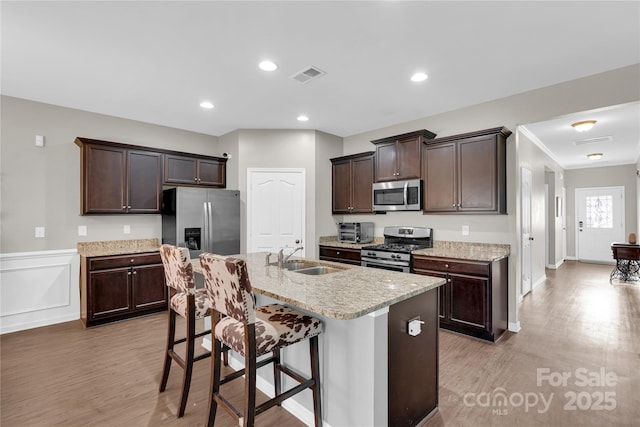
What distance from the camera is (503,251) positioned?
3578 millimetres

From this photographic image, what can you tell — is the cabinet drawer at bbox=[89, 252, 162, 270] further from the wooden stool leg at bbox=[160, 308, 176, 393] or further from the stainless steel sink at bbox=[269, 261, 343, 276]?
the stainless steel sink at bbox=[269, 261, 343, 276]

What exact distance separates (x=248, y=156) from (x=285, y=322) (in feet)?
Result: 11.7

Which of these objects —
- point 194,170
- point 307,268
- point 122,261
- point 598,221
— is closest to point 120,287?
point 122,261

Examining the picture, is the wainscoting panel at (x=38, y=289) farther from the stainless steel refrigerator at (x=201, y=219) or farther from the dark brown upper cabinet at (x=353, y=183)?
the dark brown upper cabinet at (x=353, y=183)

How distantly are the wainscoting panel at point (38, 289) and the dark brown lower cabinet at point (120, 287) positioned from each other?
148 millimetres

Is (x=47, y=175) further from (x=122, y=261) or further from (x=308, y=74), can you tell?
(x=308, y=74)

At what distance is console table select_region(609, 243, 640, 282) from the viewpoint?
18.2 feet

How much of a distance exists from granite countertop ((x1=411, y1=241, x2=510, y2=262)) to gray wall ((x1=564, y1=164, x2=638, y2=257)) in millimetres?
6422

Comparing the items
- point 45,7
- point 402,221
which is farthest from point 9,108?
point 402,221

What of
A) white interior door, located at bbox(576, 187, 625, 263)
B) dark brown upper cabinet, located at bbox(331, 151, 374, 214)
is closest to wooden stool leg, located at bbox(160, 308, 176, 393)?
dark brown upper cabinet, located at bbox(331, 151, 374, 214)

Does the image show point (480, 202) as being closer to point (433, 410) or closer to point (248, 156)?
point (433, 410)

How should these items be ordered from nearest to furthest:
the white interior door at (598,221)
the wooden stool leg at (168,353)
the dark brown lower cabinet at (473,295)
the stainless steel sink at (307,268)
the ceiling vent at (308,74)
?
the wooden stool leg at (168,353), the stainless steel sink at (307,268), the ceiling vent at (308,74), the dark brown lower cabinet at (473,295), the white interior door at (598,221)

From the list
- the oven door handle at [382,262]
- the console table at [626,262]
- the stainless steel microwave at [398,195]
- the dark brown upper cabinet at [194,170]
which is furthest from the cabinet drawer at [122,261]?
the console table at [626,262]

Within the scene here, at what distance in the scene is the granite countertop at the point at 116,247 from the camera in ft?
13.0
